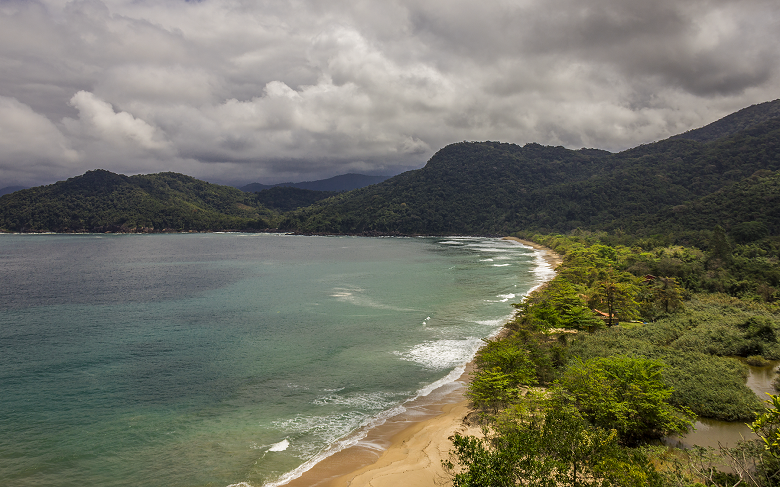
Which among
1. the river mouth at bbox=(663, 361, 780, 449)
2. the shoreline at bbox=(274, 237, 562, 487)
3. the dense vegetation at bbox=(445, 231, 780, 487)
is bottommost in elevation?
the shoreline at bbox=(274, 237, 562, 487)

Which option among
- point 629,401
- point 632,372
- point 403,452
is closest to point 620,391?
Answer: point 629,401

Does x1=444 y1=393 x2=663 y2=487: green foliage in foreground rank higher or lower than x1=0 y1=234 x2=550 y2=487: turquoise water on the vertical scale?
higher

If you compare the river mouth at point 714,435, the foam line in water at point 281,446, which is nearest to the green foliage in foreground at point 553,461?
the river mouth at point 714,435

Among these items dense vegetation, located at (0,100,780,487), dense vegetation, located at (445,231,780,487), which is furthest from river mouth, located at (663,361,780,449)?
dense vegetation, located at (0,100,780,487)

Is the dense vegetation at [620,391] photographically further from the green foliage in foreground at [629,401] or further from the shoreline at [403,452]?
the shoreline at [403,452]

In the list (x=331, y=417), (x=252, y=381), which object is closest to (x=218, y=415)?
(x=252, y=381)

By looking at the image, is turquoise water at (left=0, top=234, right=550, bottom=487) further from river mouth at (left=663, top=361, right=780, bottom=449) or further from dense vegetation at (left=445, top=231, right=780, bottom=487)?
river mouth at (left=663, top=361, right=780, bottom=449)

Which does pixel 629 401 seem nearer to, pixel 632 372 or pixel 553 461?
pixel 632 372
